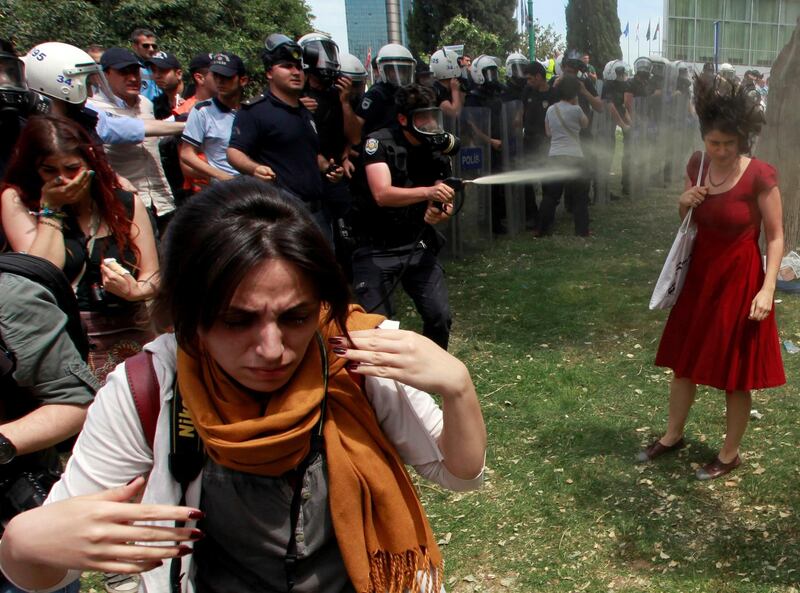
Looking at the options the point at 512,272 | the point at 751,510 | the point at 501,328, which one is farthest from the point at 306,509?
the point at 512,272

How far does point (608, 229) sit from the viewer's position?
35.3 feet

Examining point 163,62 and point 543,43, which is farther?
point 543,43

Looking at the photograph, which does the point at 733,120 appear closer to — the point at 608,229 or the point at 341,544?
the point at 341,544

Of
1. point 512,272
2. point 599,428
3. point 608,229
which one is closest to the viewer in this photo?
point 599,428

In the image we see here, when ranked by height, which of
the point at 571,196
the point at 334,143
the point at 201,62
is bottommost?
the point at 571,196

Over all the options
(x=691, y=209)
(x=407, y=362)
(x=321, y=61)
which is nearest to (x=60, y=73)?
(x=321, y=61)

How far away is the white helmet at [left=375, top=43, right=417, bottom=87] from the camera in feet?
24.9

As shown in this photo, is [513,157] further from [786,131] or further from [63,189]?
[63,189]

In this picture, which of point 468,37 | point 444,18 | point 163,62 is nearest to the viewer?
point 163,62

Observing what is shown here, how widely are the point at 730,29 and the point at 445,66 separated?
2461cm

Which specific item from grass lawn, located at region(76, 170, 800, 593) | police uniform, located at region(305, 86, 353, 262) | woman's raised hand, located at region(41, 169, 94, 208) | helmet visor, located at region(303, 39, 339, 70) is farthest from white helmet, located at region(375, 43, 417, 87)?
woman's raised hand, located at region(41, 169, 94, 208)

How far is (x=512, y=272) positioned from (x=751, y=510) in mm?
4988

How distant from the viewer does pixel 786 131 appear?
23.4 ft

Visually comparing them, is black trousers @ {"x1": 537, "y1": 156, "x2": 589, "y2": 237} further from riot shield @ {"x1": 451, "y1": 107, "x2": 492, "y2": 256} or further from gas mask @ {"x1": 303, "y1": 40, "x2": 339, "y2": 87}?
gas mask @ {"x1": 303, "y1": 40, "x2": 339, "y2": 87}
